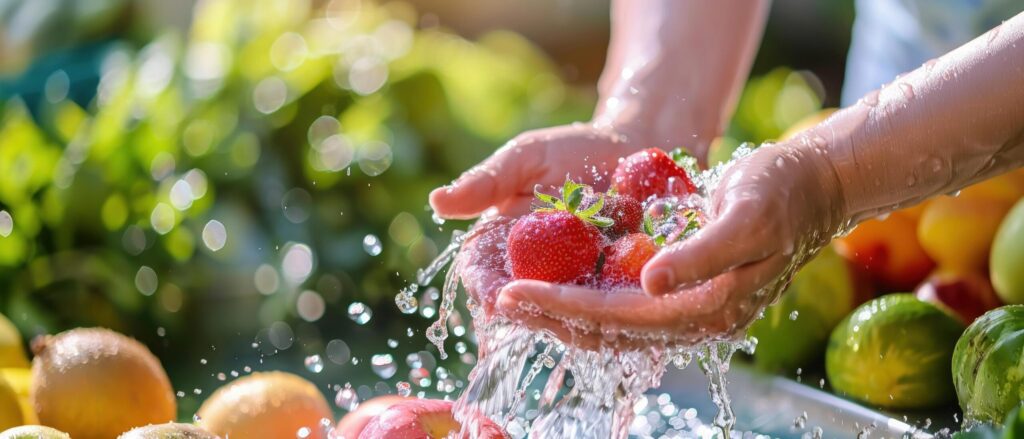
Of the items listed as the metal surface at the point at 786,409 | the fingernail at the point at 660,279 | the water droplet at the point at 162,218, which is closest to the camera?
the fingernail at the point at 660,279

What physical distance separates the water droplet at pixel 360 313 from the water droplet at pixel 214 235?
0.26 m

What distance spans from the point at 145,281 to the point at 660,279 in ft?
4.07

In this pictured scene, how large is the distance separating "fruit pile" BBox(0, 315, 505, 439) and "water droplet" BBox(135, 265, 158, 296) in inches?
23.9

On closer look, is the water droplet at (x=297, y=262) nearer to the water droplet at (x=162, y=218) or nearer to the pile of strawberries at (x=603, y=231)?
the water droplet at (x=162, y=218)

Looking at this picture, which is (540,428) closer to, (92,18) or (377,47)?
(377,47)

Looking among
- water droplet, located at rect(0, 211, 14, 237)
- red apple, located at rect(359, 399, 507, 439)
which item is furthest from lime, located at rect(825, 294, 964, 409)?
water droplet, located at rect(0, 211, 14, 237)

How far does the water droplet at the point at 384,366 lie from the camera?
1.71 meters

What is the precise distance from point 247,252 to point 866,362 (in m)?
1.10

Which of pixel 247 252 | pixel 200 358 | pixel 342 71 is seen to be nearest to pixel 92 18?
pixel 342 71

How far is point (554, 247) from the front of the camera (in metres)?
1.09

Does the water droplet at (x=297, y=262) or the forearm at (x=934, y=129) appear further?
the water droplet at (x=297, y=262)

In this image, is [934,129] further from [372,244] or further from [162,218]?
[162,218]

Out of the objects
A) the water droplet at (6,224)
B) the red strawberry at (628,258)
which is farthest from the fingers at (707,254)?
the water droplet at (6,224)

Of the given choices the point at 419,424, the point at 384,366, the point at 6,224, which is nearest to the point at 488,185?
the point at 419,424
